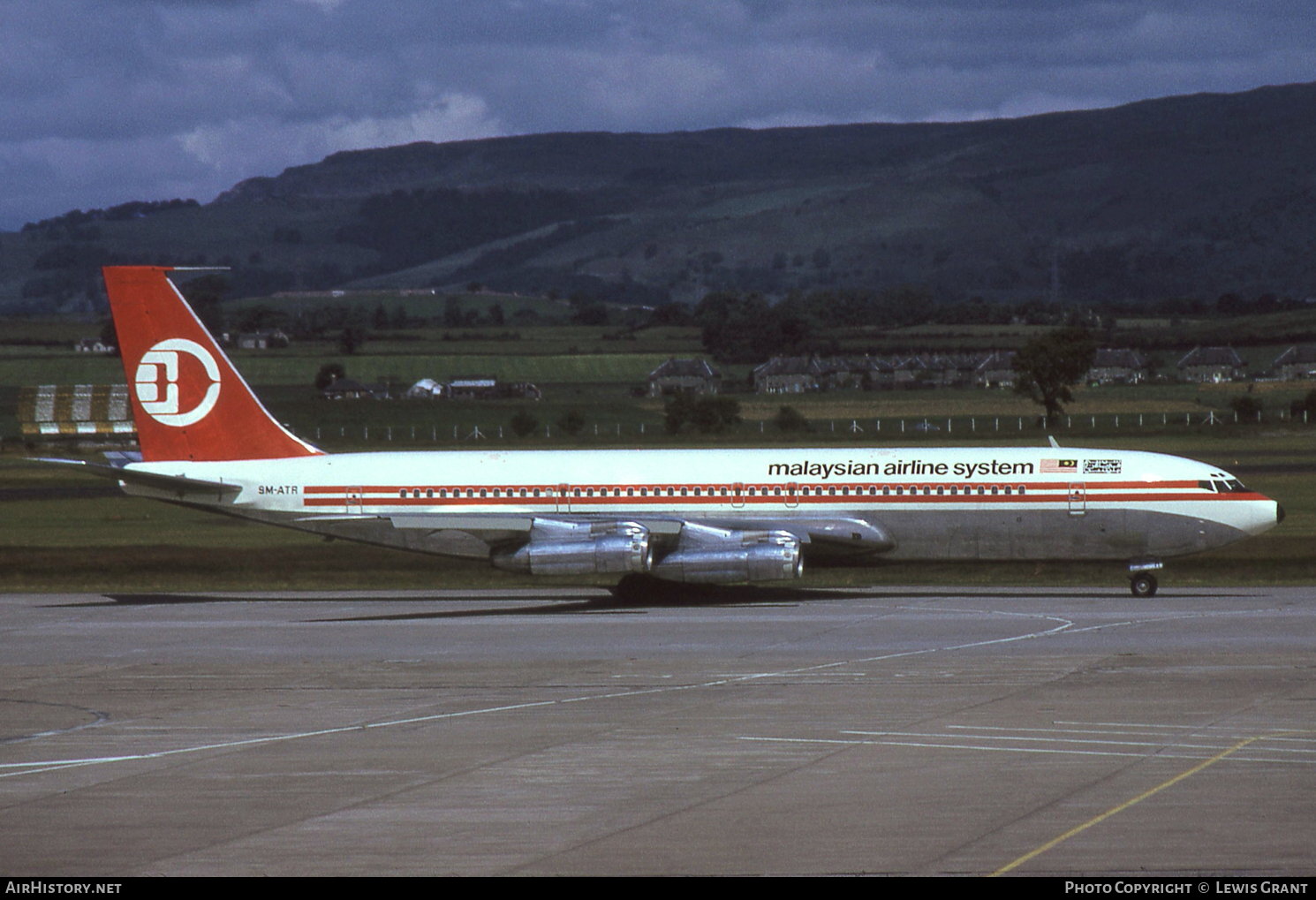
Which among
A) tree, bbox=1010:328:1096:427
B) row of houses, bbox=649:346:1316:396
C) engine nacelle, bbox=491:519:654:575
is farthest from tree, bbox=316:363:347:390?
engine nacelle, bbox=491:519:654:575

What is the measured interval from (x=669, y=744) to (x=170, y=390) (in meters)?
27.7

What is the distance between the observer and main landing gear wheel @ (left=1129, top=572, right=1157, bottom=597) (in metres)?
45.1

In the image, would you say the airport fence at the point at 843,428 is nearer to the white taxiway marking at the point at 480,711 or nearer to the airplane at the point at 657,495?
the airplane at the point at 657,495

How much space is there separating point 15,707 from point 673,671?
12156 millimetres

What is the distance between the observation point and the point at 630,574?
49250 mm

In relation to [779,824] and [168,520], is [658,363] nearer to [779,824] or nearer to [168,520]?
[168,520]

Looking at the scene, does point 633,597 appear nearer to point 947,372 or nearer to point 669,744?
point 669,744

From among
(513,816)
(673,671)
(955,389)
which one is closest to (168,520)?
(673,671)

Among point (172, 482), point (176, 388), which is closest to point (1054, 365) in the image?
point (176, 388)

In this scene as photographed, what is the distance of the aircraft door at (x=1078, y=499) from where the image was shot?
147 ft

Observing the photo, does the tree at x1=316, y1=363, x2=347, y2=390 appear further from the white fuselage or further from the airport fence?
the white fuselage

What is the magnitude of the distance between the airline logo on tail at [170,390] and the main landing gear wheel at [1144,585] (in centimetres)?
2672

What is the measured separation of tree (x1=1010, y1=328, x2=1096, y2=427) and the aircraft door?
3206 inches

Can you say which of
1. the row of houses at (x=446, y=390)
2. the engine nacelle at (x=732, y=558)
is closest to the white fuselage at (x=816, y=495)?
the engine nacelle at (x=732, y=558)
